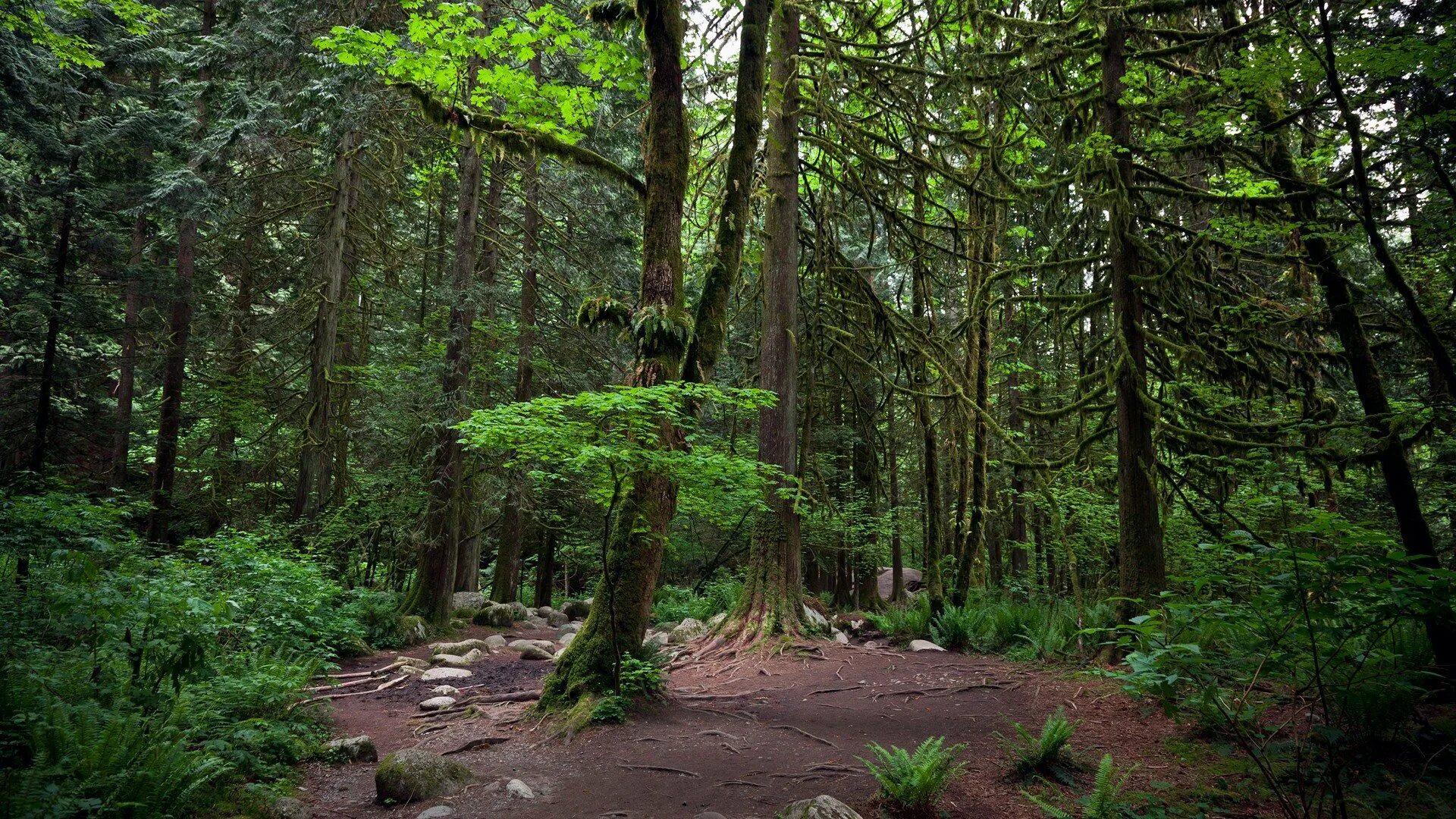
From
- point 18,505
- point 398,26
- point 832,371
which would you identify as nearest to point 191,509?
point 18,505

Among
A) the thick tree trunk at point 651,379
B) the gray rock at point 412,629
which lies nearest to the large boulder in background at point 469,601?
the gray rock at point 412,629

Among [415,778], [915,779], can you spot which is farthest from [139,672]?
[915,779]

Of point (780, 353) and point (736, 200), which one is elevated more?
point (736, 200)

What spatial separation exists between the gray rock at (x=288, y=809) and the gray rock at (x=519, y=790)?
4.24ft

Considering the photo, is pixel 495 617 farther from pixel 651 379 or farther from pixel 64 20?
pixel 64 20

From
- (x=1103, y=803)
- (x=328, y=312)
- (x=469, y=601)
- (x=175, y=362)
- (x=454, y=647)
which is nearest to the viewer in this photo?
(x=1103, y=803)

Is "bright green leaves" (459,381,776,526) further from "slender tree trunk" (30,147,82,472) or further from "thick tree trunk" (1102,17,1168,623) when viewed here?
"slender tree trunk" (30,147,82,472)

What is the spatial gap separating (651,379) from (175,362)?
12932 millimetres

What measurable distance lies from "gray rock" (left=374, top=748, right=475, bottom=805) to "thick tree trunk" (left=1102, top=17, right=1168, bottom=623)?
6336 mm

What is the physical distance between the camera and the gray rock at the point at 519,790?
4.84 meters

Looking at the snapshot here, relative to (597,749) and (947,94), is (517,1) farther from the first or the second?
(597,749)

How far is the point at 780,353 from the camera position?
386 inches

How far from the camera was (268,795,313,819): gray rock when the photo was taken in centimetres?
443

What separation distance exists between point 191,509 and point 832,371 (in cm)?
1498
